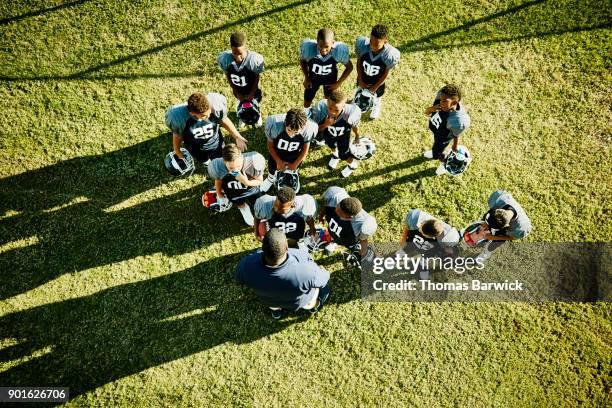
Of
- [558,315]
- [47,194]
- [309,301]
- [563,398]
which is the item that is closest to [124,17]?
[47,194]

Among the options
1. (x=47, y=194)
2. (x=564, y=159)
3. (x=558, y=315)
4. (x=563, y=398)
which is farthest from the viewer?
(x=564, y=159)

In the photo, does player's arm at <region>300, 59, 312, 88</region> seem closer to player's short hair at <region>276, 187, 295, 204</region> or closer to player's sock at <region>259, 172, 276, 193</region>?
player's sock at <region>259, 172, 276, 193</region>

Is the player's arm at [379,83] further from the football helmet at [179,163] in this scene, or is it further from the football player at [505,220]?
the football helmet at [179,163]

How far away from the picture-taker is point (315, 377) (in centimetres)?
603

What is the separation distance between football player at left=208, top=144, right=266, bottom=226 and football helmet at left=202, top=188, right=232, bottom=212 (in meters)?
0.13

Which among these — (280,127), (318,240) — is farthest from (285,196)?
(318,240)

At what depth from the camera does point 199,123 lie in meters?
5.81

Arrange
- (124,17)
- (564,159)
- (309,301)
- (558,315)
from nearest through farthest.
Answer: (309,301) < (558,315) < (564,159) < (124,17)

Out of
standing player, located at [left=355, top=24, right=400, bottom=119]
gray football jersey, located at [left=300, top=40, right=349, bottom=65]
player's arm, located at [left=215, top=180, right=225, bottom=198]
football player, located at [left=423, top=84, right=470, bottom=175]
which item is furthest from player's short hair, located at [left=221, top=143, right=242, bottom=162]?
football player, located at [left=423, top=84, right=470, bottom=175]

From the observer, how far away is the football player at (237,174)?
213 inches

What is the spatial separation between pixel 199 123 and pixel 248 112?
1.70 m

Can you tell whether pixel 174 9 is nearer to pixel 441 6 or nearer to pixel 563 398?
pixel 441 6

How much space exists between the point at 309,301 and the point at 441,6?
284 inches

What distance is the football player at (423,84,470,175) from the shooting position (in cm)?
588
